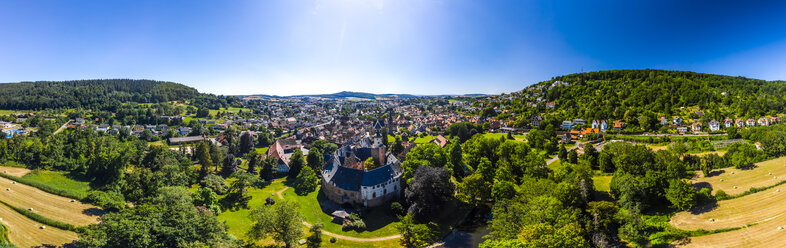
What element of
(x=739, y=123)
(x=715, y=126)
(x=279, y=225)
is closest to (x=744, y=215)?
(x=279, y=225)

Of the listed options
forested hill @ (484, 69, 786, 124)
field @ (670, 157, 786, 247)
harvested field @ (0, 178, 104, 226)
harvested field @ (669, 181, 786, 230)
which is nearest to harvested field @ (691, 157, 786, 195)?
field @ (670, 157, 786, 247)

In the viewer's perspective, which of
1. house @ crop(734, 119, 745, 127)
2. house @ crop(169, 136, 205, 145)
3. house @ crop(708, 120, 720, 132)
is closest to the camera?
house @ crop(734, 119, 745, 127)

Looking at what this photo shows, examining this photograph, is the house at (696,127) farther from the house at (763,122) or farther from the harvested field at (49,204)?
the harvested field at (49,204)

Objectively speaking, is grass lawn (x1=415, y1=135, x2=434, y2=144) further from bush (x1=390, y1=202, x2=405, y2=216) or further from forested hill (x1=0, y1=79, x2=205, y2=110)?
forested hill (x1=0, y1=79, x2=205, y2=110)

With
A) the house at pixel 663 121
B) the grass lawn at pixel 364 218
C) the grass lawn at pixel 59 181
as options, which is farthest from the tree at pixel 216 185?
the house at pixel 663 121

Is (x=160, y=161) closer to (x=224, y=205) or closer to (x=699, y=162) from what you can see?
(x=224, y=205)

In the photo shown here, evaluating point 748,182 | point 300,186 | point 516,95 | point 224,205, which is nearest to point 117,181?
point 224,205
